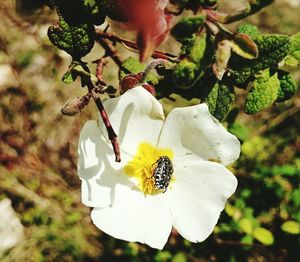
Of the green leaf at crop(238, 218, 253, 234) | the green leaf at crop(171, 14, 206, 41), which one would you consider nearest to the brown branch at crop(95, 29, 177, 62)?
the green leaf at crop(171, 14, 206, 41)

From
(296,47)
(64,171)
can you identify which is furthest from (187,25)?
(64,171)

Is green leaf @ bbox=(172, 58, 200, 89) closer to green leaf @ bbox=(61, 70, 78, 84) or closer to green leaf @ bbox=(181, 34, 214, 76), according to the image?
green leaf @ bbox=(181, 34, 214, 76)

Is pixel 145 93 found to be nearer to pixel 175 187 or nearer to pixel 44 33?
pixel 175 187

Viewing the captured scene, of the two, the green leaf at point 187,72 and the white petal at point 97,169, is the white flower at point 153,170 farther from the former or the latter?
the green leaf at point 187,72

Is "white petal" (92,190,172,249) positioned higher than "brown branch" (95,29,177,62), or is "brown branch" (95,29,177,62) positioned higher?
"brown branch" (95,29,177,62)

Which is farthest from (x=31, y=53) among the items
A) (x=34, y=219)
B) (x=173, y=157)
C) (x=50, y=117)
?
(x=173, y=157)

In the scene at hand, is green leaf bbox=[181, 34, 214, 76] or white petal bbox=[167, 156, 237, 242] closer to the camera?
green leaf bbox=[181, 34, 214, 76]

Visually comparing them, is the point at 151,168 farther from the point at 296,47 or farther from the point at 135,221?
the point at 296,47
